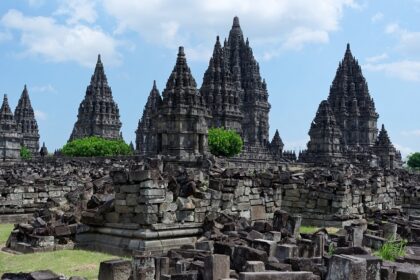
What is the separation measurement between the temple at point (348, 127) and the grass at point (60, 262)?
204 ft

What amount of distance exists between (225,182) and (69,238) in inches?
155

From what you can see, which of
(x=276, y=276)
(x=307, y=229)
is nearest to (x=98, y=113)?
(x=307, y=229)

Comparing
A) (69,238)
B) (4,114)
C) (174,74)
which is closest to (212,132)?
(174,74)

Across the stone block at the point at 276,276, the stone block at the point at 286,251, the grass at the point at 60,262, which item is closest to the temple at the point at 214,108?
the grass at the point at 60,262

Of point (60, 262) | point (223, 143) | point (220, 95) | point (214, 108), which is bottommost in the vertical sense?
point (60, 262)

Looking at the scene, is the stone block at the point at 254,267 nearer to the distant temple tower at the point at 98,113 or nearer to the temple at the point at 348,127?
the temple at the point at 348,127

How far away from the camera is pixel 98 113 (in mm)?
95500

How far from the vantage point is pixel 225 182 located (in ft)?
45.8

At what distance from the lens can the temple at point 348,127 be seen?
238ft

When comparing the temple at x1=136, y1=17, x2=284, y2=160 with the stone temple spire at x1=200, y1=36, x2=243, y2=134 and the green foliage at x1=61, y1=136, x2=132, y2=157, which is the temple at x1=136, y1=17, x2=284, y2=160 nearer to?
the stone temple spire at x1=200, y1=36, x2=243, y2=134

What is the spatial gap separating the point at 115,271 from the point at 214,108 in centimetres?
6776

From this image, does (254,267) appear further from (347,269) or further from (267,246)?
(267,246)

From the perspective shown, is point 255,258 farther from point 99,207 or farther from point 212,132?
point 212,132

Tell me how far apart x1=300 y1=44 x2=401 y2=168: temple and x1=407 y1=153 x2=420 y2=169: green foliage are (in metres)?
6.96
